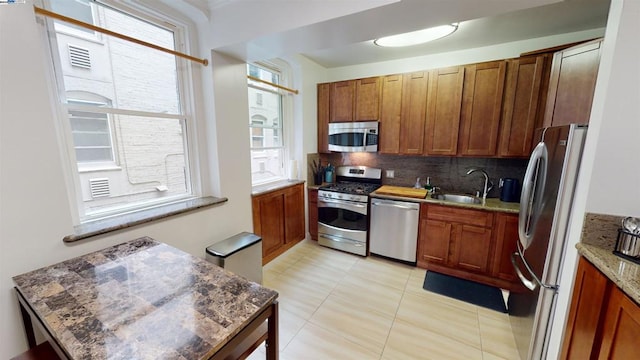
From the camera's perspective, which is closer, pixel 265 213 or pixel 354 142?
pixel 265 213

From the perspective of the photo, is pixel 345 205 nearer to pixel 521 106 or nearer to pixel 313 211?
pixel 313 211

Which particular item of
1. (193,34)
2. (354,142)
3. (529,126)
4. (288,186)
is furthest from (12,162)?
(529,126)

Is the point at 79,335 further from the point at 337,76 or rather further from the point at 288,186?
the point at 337,76

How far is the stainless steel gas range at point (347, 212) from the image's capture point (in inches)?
121

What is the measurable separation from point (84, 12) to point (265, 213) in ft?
6.99

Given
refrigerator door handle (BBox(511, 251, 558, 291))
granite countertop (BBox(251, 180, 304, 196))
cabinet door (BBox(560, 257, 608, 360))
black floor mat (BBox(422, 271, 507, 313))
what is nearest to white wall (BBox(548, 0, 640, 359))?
cabinet door (BBox(560, 257, 608, 360))

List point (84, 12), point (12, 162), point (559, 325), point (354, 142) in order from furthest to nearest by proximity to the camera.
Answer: point (354, 142), point (84, 12), point (559, 325), point (12, 162)

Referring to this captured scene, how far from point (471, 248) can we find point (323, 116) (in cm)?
253

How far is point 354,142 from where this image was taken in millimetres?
3279

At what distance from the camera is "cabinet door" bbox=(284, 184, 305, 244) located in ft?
10.3

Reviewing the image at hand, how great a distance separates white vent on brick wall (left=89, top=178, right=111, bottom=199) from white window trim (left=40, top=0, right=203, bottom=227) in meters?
0.08

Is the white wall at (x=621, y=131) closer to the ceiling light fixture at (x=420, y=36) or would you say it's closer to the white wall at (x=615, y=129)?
the white wall at (x=615, y=129)

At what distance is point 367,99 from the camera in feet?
10.5

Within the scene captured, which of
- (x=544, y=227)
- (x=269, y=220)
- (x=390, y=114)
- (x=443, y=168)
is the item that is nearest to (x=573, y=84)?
(x=544, y=227)
